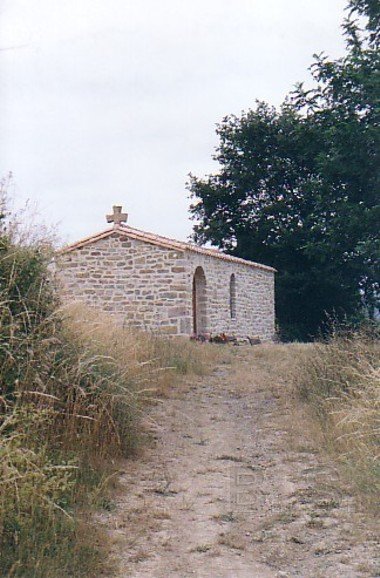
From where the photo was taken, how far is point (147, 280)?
1894 cm

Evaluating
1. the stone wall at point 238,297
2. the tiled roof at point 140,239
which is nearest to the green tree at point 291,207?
the stone wall at point 238,297

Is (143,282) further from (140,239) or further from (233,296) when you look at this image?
(233,296)

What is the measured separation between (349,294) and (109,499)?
24.7 m

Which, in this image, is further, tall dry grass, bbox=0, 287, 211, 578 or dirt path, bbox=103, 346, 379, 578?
dirt path, bbox=103, 346, 379, 578

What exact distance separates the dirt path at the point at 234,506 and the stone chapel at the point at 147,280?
843cm

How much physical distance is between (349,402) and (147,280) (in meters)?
11.0

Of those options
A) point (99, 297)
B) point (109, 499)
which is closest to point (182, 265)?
point (99, 297)

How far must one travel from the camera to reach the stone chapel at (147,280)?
18.6m

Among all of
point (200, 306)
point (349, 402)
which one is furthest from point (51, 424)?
point (200, 306)

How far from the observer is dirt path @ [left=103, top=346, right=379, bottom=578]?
202 inches

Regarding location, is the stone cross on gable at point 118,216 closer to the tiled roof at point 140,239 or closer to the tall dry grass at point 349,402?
the tiled roof at point 140,239

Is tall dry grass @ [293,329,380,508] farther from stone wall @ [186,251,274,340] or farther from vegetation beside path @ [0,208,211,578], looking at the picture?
stone wall @ [186,251,274,340]

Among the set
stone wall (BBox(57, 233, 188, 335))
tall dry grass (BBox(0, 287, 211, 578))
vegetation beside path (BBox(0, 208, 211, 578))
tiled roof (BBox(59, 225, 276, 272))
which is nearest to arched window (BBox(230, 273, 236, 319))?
tiled roof (BBox(59, 225, 276, 272))

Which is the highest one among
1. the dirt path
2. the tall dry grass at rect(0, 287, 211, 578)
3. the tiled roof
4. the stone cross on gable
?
the stone cross on gable
